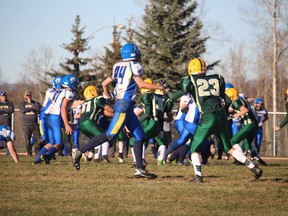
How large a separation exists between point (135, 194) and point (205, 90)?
8.64 ft

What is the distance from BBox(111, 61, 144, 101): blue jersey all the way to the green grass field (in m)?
1.46

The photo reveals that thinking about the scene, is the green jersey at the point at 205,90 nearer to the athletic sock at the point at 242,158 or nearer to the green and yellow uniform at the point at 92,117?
the athletic sock at the point at 242,158

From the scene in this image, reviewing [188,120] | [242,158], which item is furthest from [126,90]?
[188,120]

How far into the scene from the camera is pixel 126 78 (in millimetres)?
11711

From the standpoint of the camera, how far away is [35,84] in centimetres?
7925

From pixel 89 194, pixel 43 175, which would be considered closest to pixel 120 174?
pixel 43 175

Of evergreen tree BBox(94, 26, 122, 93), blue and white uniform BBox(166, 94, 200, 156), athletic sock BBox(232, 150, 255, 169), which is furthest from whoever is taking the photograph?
evergreen tree BBox(94, 26, 122, 93)

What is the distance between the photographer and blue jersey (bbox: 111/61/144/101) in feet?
38.2

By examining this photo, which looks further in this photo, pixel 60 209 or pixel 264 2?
pixel 264 2

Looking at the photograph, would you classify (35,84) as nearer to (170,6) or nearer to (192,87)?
(170,6)

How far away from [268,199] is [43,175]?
4750mm

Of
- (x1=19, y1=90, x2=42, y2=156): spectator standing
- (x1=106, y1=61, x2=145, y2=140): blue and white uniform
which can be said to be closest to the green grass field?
(x1=106, y1=61, x2=145, y2=140): blue and white uniform

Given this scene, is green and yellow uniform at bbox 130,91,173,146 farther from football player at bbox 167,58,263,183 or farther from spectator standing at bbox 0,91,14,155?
spectator standing at bbox 0,91,14,155

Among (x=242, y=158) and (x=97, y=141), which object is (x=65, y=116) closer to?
(x=97, y=141)
